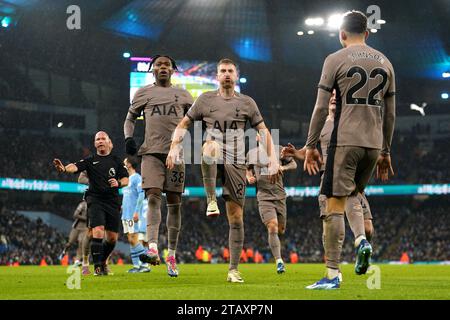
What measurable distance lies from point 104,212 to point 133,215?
256cm

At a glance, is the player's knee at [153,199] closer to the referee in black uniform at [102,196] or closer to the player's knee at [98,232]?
the referee in black uniform at [102,196]

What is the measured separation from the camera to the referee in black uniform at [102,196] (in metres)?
11.7

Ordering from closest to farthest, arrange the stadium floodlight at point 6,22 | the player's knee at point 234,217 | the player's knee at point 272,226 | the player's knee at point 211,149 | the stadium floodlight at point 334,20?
the player's knee at point 211,149, the player's knee at point 234,217, the player's knee at point 272,226, the stadium floodlight at point 334,20, the stadium floodlight at point 6,22

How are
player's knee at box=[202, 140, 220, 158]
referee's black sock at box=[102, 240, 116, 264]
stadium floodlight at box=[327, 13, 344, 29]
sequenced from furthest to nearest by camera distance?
1. stadium floodlight at box=[327, 13, 344, 29]
2. referee's black sock at box=[102, 240, 116, 264]
3. player's knee at box=[202, 140, 220, 158]

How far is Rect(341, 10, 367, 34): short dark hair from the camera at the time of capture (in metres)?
7.02

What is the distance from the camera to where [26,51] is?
46.2m

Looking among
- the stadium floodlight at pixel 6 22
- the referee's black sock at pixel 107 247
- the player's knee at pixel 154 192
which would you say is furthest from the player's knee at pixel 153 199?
the stadium floodlight at pixel 6 22

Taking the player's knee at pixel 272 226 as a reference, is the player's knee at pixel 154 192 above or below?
above

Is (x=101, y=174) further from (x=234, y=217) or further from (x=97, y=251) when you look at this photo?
(x=234, y=217)

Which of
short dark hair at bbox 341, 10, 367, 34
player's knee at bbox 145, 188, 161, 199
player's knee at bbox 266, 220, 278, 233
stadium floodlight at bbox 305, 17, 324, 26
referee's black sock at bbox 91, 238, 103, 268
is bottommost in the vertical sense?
referee's black sock at bbox 91, 238, 103, 268

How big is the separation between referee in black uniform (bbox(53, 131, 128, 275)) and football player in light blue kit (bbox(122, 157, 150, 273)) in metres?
1.53

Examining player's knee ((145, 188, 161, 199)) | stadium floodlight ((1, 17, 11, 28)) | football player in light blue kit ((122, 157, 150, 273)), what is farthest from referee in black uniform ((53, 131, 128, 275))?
stadium floodlight ((1, 17, 11, 28))

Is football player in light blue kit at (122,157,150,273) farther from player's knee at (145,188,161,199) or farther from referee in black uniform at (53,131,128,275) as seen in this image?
player's knee at (145,188,161,199)

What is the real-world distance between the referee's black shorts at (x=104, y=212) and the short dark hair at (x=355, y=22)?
606cm
